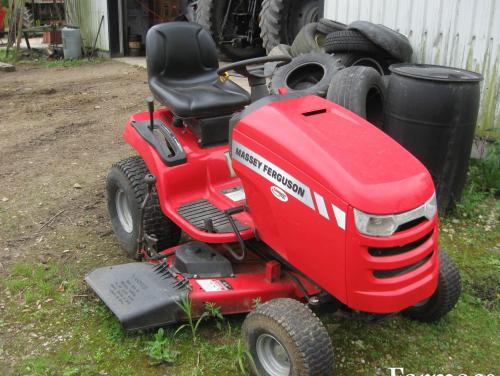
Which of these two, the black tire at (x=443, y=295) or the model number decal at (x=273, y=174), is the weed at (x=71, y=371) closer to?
the model number decal at (x=273, y=174)

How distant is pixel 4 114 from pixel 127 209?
3.84m

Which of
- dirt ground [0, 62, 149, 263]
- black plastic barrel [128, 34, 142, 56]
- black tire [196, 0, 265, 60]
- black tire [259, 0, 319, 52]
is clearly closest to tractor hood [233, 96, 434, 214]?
dirt ground [0, 62, 149, 263]

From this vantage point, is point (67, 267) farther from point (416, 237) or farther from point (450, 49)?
point (450, 49)

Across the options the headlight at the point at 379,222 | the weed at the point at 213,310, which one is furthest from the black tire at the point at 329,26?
the headlight at the point at 379,222

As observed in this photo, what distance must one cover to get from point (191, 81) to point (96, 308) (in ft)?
4.87

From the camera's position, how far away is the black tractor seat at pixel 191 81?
3.11 meters

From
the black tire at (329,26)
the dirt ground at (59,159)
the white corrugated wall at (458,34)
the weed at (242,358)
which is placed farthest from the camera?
the black tire at (329,26)

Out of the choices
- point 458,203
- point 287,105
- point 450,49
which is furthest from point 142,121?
point 450,49

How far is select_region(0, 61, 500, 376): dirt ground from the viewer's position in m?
2.53

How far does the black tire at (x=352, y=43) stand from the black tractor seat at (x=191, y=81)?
1.91 meters

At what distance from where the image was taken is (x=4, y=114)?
6.61 meters

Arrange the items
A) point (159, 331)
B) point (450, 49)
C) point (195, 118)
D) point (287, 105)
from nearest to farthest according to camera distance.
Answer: point (287, 105) → point (159, 331) → point (195, 118) → point (450, 49)

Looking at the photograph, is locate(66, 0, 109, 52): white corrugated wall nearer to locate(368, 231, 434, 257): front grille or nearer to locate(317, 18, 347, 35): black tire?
locate(317, 18, 347, 35): black tire

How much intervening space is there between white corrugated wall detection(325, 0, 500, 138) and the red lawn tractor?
8.20ft
